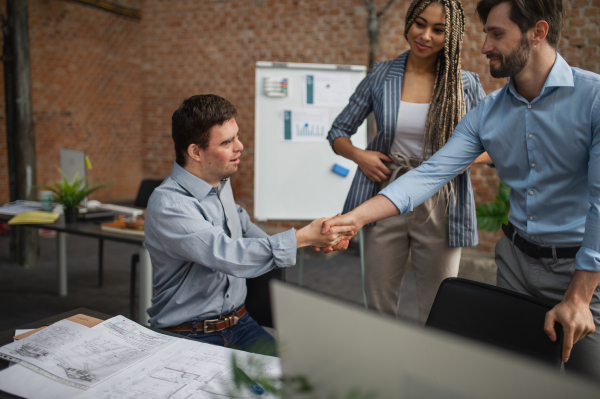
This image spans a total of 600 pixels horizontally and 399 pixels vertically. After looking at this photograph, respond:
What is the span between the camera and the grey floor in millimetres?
3617

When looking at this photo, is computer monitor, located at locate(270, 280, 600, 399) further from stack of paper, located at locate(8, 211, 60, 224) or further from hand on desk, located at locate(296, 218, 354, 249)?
stack of paper, located at locate(8, 211, 60, 224)

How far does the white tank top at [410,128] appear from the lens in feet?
5.93

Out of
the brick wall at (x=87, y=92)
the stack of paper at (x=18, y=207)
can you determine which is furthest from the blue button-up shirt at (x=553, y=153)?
the brick wall at (x=87, y=92)

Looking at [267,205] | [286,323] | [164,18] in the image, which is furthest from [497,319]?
[164,18]

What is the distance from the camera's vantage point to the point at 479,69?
441cm

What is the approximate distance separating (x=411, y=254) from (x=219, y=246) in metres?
0.84

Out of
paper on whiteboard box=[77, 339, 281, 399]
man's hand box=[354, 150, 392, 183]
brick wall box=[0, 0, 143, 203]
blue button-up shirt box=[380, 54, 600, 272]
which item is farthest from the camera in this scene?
brick wall box=[0, 0, 143, 203]

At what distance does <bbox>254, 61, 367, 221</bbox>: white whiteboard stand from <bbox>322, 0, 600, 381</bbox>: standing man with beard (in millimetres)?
2542

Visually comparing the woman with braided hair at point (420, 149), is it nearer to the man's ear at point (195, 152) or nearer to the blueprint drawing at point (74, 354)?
the man's ear at point (195, 152)

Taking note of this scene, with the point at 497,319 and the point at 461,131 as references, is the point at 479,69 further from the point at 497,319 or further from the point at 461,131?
the point at 497,319

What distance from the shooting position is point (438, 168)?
1601 mm

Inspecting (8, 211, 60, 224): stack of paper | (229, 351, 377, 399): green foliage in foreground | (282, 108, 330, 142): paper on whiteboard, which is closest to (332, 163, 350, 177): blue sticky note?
(282, 108, 330, 142): paper on whiteboard

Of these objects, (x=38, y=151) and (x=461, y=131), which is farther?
(x=38, y=151)

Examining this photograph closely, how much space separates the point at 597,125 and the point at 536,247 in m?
0.38
